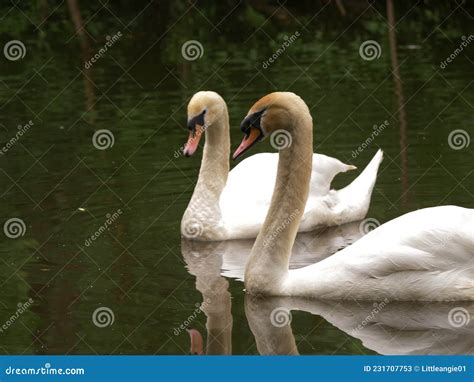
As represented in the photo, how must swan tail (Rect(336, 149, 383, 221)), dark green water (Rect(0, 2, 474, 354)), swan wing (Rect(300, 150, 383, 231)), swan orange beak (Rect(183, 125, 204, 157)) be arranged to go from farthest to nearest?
swan tail (Rect(336, 149, 383, 221)) → swan wing (Rect(300, 150, 383, 231)) → swan orange beak (Rect(183, 125, 204, 157)) → dark green water (Rect(0, 2, 474, 354))

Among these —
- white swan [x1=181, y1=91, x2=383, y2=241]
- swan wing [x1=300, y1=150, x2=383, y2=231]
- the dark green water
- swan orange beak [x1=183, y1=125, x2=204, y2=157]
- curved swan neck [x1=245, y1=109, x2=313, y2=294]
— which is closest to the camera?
the dark green water

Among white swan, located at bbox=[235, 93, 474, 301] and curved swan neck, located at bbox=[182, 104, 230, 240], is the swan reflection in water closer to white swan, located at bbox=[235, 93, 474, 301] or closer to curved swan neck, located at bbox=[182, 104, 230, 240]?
white swan, located at bbox=[235, 93, 474, 301]

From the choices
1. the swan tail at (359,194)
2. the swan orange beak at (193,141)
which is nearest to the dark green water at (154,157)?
the swan tail at (359,194)

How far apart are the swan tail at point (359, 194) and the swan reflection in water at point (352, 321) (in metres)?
1.84

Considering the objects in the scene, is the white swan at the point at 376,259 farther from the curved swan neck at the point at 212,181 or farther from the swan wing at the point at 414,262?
the curved swan neck at the point at 212,181

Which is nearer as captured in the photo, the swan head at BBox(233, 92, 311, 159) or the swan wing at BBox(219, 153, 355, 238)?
the swan head at BBox(233, 92, 311, 159)

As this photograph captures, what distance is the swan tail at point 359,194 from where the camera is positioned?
10.7m

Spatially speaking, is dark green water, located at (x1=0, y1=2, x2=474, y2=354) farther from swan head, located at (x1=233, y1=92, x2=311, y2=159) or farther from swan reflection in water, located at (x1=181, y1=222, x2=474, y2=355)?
swan head, located at (x1=233, y1=92, x2=311, y2=159)

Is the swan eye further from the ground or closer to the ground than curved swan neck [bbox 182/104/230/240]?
further from the ground

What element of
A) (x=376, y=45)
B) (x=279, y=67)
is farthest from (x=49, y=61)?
(x=376, y=45)

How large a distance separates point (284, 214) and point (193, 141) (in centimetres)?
170

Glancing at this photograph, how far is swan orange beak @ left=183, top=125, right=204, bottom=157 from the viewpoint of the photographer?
9.97 metres

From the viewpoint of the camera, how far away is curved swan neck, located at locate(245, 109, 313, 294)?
27.8ft

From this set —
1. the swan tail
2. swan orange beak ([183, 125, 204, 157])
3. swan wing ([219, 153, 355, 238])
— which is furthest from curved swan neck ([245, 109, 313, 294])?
the swan tail
